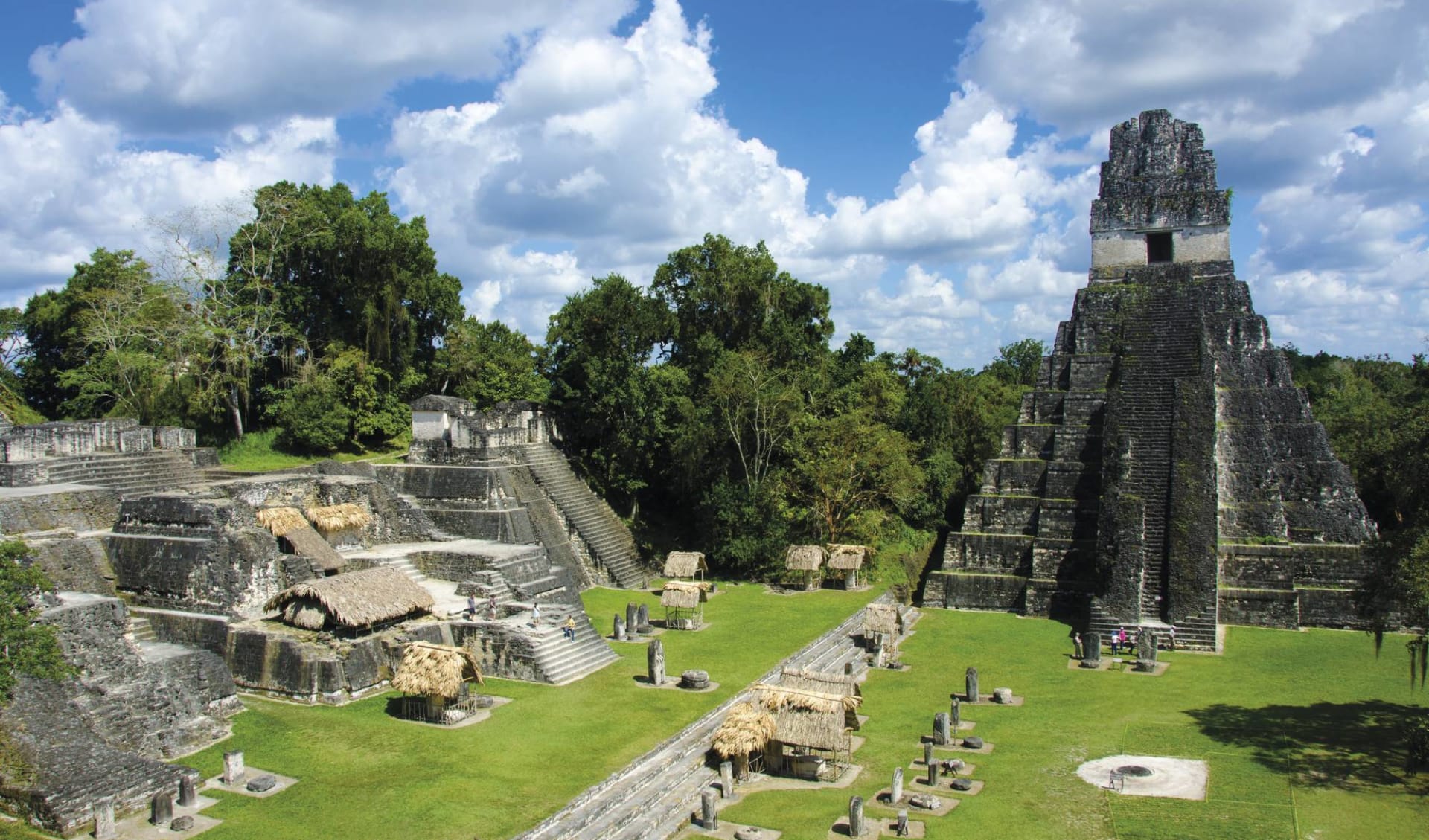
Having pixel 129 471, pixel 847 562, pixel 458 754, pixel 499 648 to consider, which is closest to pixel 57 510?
pixel 129 471

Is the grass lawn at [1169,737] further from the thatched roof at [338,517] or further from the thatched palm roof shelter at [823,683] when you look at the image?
the thatched roof at [338,517]

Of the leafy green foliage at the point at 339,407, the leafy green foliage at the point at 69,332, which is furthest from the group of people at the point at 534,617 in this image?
the leafy green foliage at the point at 69,332

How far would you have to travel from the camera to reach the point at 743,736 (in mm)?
14672

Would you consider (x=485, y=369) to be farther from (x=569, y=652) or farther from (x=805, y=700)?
(x=805, y=700)

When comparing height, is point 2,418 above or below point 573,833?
above

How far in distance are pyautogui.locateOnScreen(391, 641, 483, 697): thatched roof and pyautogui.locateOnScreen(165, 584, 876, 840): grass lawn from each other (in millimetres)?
663

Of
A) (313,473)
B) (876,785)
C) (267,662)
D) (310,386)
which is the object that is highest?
(310,386)

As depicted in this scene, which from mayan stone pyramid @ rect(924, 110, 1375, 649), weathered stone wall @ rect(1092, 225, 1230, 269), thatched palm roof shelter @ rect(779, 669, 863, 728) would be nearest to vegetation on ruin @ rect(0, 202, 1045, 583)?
mayan stone pyramid @ rect(924, 110, 1375, 649)

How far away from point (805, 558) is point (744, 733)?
40.6ft

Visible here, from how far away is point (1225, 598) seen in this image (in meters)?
23.3

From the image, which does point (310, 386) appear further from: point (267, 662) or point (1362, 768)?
point (1362, 768)

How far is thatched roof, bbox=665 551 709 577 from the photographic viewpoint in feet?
85.5

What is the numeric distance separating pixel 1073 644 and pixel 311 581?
16.2 meters

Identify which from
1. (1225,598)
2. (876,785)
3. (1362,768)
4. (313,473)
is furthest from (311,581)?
(1225,598)
